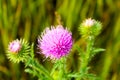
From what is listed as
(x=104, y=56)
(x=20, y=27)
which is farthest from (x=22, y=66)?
(x=104, y=56)

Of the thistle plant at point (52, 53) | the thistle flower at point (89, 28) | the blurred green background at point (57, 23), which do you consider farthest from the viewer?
the blurred green background at point (57, 23)

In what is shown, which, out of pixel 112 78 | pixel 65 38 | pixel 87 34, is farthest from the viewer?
pixel 112 78

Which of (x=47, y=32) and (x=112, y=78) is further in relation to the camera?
(x=112, y=78)

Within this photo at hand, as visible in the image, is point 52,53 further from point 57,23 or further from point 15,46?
point 57,23

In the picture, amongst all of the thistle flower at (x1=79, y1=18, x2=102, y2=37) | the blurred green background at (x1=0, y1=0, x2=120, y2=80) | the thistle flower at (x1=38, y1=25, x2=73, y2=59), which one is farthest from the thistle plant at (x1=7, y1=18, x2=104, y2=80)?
the blurred green background at (x1=0, y1=0, x2=120, y2=80)

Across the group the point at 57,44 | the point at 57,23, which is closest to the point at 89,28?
the point at 57,44

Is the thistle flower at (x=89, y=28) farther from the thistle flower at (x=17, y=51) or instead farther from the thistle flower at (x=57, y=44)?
Result: the thistle flower at (x=17, y=51)

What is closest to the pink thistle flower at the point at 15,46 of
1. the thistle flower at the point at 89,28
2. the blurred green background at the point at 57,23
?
the thistle flower at the point at 89,28

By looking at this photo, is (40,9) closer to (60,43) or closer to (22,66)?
(22,66)
